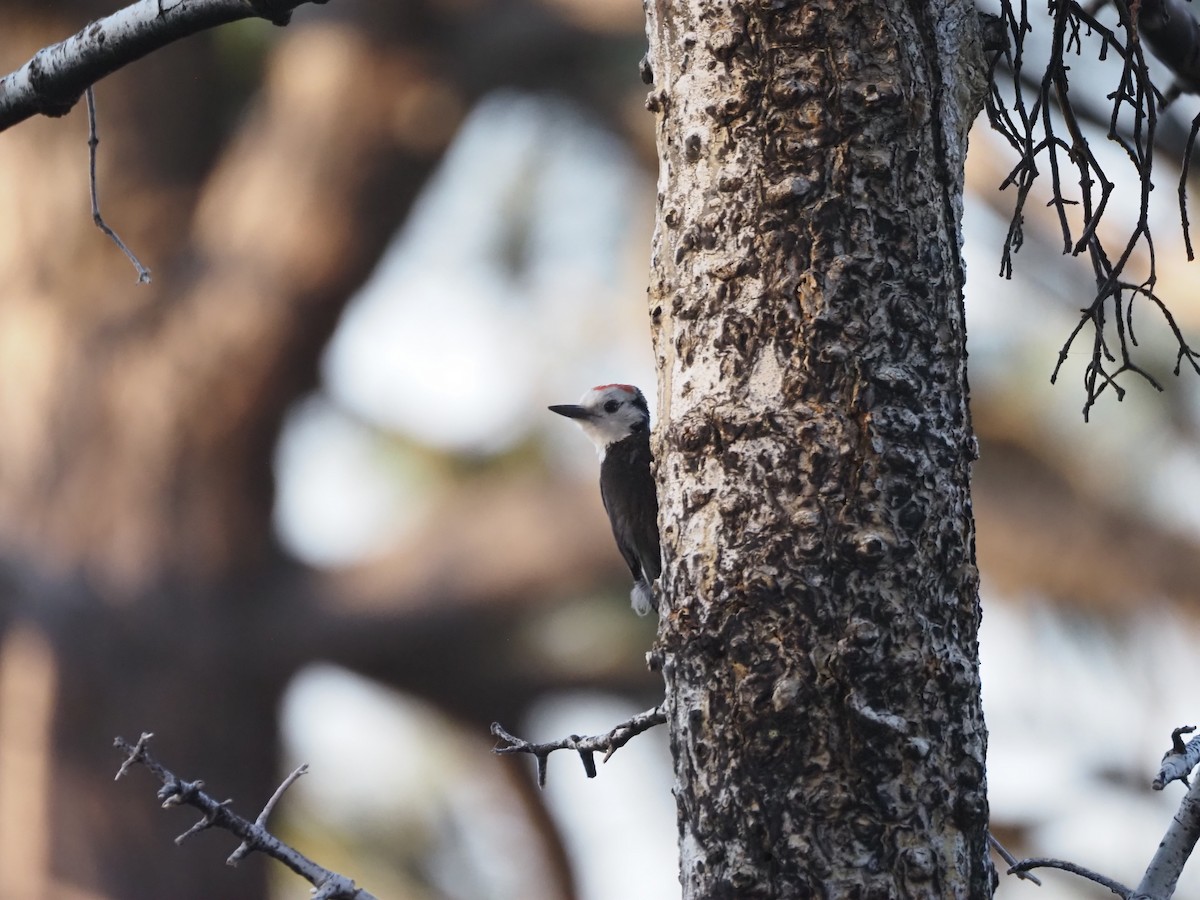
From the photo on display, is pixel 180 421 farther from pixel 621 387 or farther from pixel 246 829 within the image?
pixel 246 829

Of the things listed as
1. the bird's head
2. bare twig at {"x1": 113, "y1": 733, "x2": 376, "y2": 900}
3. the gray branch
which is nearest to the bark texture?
bare twig at {"x1": 113, "y1": 733, "x2": 376, "y2": 900}

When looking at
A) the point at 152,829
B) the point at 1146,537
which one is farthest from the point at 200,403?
the point at 1146,537

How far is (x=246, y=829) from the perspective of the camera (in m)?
1.38

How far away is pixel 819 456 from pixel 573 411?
1821 millimetres

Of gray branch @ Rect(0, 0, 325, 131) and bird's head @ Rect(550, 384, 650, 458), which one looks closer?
A: gray branch @ Rect(0, 0, 325, 131)

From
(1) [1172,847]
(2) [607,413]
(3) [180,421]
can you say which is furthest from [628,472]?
(3) [180,421]

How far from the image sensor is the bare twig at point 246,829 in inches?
51.4

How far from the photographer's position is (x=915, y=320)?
1.38 m

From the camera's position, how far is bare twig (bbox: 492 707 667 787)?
1612mm

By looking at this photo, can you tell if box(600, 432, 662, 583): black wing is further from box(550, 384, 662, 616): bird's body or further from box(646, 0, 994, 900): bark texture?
box(646, 0, 994, 900): bark texture

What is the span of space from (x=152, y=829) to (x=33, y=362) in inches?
102

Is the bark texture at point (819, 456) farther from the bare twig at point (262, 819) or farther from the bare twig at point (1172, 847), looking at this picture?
the bare twig at point (262, 819)

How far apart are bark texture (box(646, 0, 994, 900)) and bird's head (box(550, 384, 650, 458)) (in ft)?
5.27

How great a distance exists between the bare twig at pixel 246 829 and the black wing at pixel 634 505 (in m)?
1.33
